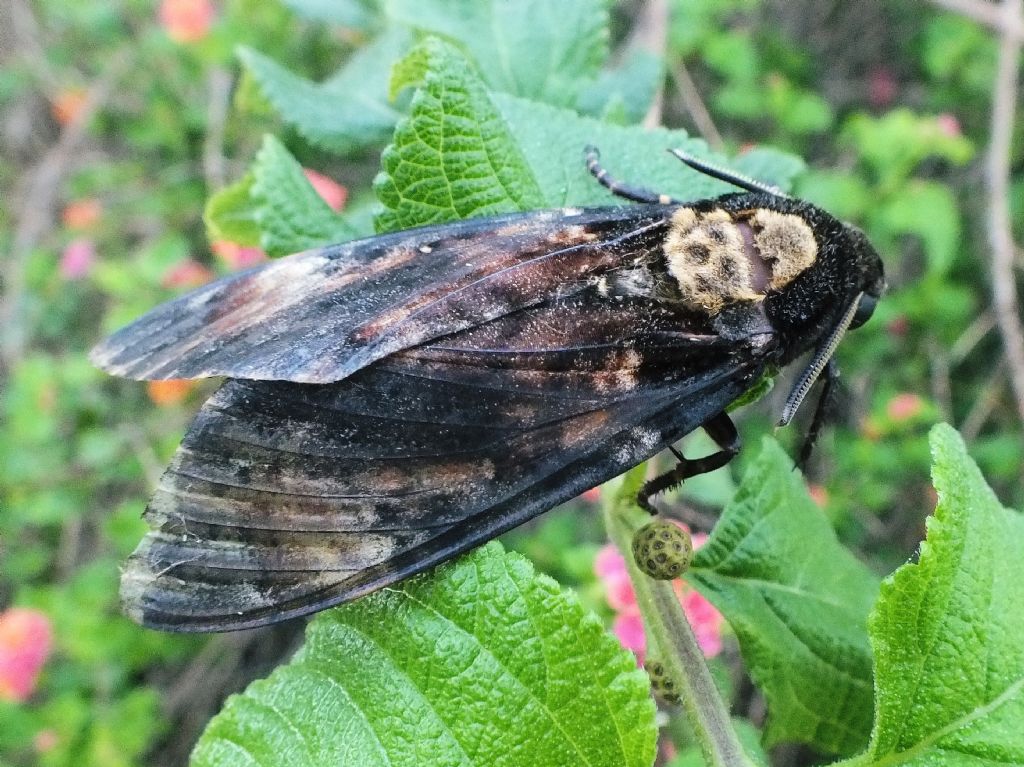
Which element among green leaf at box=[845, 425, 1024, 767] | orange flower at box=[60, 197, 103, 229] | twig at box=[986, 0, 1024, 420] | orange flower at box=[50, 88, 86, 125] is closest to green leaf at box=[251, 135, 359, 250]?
green leaf at box=[845, 425, 1024, 767]

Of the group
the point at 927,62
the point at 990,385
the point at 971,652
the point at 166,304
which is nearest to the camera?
the point at 971,652

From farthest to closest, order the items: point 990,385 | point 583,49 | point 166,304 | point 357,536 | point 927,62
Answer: point 927,62 < point 990,385 < point 583,49 < point 166,304 < point 357,536

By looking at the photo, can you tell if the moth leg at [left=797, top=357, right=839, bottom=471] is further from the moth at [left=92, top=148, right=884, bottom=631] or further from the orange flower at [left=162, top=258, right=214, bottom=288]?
the orange flower at [left=162, top=258, right=214, bottom=288]

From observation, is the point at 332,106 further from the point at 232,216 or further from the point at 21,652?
the point at 21,652

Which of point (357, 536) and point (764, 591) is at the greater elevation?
point (357, 536)

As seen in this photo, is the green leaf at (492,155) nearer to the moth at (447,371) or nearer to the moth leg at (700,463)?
the moth at (447,371)

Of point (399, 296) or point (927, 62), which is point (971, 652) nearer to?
point (399, 296)

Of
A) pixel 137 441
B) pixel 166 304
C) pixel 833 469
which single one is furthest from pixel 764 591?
pixel 137 441
